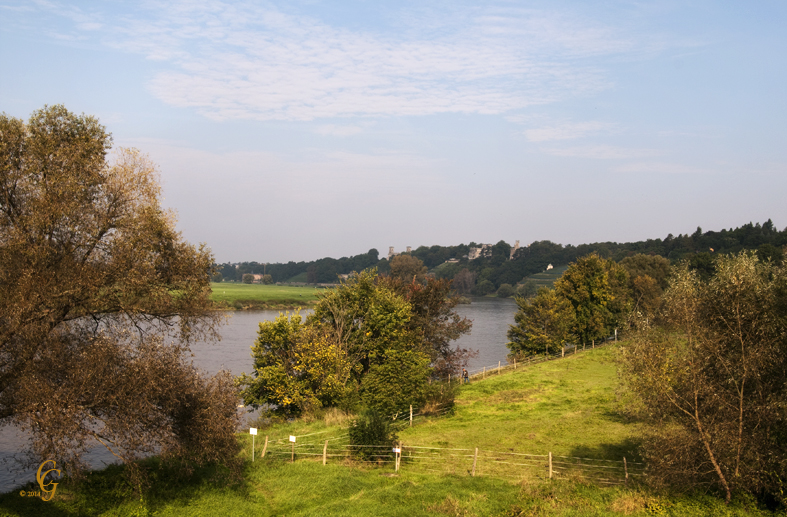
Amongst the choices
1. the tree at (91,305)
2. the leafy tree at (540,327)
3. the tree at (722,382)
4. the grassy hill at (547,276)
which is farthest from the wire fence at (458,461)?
the grassy hill at (547,276)

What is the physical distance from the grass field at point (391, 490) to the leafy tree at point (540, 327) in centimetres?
2542

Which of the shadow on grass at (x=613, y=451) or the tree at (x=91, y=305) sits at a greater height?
the tree at (x=91, y=305)

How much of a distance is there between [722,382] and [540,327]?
127 ft

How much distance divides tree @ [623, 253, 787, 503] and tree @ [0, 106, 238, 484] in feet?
41.5

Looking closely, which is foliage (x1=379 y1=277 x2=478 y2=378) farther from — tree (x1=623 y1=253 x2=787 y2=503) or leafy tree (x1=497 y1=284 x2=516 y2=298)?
leafy tree (x1=497 y1=284 x2=516 y2=298)

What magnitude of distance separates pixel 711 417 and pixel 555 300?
38.7 meters

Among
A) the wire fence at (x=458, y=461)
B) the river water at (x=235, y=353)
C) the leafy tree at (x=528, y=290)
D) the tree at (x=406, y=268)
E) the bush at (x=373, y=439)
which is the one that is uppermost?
the tree at (x=406, y=268)

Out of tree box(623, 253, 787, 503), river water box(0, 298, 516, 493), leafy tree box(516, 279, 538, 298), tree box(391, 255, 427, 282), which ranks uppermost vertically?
tree box(391, 255, 427, 282)

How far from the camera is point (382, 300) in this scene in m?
35.3

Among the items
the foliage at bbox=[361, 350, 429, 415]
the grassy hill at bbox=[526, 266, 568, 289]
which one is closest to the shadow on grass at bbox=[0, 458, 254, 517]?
the foliage at bbox=[361, 350, 429, 415]

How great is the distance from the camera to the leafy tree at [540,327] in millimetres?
53094

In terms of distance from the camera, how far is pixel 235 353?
52.0 m

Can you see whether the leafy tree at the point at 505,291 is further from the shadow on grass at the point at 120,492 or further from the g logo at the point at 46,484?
the g logo at the point at 46,484

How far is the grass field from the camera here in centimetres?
1529
